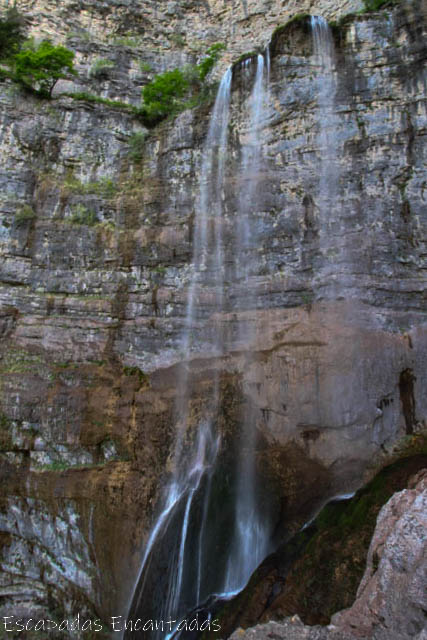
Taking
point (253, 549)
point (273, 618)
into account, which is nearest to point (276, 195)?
point (253, 549)

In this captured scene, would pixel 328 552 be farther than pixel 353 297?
No

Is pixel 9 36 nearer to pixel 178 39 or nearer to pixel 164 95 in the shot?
pixel 164 95

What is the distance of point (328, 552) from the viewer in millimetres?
5113

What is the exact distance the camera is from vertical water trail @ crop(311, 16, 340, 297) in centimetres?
901

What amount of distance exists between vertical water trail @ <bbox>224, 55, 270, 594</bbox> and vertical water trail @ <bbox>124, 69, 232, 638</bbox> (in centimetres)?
51

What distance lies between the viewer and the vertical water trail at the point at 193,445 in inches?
273

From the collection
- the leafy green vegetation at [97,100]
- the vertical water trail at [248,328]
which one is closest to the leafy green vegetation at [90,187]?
the leafy green vegetation at [97,100]

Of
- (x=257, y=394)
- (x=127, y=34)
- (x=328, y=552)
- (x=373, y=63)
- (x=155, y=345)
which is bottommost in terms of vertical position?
(x=328, y=552)

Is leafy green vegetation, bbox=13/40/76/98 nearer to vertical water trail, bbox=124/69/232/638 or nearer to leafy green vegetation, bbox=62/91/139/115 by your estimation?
leafy green vegetation, bbox=62/91/139/115

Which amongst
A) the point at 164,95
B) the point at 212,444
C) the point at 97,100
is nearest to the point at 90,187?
the point at 97,100

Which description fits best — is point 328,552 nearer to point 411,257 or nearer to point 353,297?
point 353,297

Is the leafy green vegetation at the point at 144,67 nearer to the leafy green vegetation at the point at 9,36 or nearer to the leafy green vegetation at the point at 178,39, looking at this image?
the leafy green vegetation at the point at 178,39

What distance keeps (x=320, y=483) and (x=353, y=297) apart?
349 centimetres

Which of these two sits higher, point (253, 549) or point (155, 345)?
point (155, 345)
